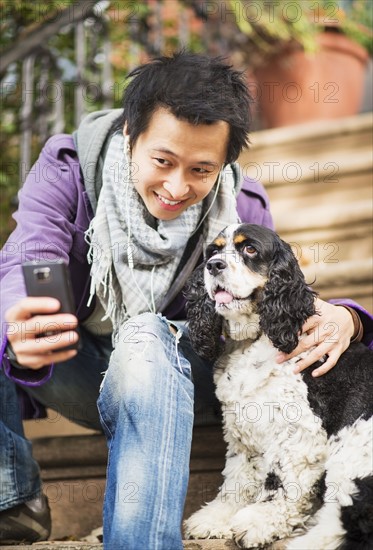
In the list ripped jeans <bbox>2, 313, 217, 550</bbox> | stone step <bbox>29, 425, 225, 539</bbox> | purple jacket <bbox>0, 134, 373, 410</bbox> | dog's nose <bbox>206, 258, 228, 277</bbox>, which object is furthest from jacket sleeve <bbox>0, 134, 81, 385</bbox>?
stone step <bbox>29, 425, 225, 539</bbox>

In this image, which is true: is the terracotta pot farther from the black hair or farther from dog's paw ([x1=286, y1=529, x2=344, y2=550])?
dog's paw ([x1=286, y1=529, x2=344, y2=550])

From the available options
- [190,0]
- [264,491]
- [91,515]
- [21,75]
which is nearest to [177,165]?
[264,491]

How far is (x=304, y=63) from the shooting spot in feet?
18.6

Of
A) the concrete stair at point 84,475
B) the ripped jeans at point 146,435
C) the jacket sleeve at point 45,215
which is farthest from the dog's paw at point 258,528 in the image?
the jacket sleeve at point 45,215

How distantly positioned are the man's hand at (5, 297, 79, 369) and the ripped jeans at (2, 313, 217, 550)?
0.33 metres

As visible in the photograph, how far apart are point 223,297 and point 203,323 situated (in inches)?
4.3

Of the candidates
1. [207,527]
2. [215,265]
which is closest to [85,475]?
[207,527]

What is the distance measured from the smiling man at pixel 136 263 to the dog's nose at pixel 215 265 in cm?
20

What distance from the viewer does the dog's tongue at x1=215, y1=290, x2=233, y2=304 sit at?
8.00 ft

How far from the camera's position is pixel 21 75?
4855mm

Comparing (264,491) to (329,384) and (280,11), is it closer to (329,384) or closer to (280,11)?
(329,384)

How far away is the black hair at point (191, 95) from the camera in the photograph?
7.72 ft

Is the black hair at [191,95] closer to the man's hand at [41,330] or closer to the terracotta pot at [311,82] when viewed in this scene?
the man's hand at [41,330]

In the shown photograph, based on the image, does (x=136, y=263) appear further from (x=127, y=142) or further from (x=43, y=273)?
(x=43, y=273)
